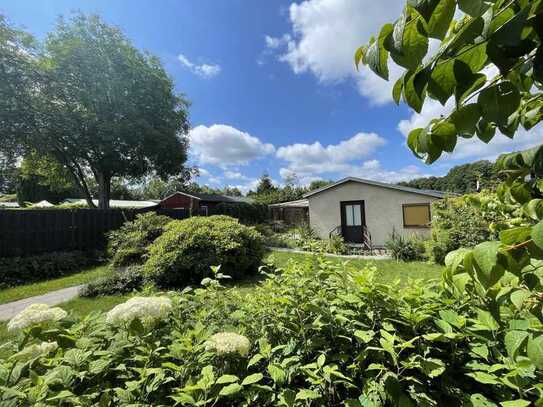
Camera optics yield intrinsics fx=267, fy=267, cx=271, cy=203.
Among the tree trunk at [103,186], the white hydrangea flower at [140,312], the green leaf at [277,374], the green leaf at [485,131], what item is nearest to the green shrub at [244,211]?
the tree trunk at [103,186]

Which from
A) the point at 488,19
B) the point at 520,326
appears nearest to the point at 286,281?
the point at 520,326

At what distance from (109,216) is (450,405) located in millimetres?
13636

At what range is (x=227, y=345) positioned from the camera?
1.20m

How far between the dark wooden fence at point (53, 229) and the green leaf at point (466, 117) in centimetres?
1203

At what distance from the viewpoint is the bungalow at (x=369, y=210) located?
1268cm

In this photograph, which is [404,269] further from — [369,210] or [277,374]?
[277,374]

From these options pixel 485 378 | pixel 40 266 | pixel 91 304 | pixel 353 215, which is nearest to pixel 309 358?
pixel 485 378

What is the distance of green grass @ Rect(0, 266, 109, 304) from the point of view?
6.41m

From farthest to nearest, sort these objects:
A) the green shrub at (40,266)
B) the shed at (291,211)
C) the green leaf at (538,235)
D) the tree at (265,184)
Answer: the tree at (265,184), the shed at (291,211), the green shrub at (40,266), the green leaf at (538,235)

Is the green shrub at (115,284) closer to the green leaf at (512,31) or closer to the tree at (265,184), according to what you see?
the green leaf at (512,31)

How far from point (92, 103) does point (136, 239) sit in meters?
14.1

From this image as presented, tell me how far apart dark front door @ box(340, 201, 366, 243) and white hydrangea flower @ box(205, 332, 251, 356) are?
13.7 metres

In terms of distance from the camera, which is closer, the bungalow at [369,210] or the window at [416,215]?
the window at [416,215]

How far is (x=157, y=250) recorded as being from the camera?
7.02 meters
